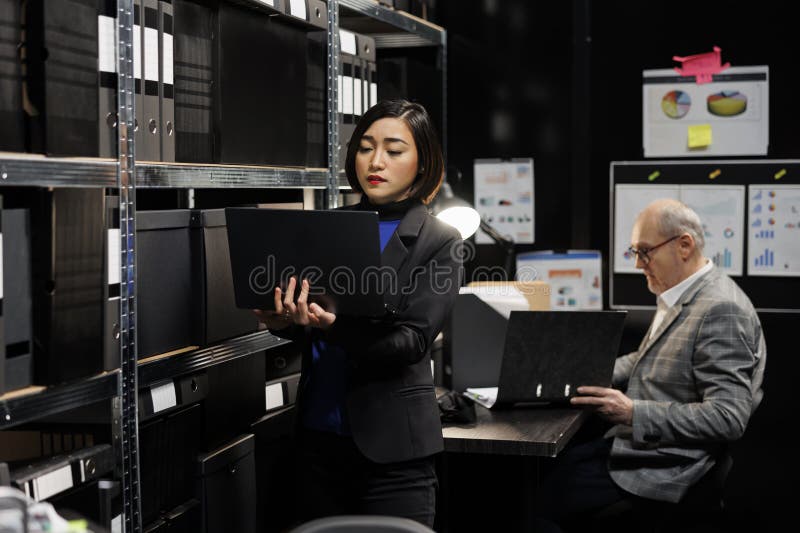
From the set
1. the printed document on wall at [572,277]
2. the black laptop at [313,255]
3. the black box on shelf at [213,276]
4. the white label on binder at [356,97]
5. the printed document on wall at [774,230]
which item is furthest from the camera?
the printed document on wall at [572,277]

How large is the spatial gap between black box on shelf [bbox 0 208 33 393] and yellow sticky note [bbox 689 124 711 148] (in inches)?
108

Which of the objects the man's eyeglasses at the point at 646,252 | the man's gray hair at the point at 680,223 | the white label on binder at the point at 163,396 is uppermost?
the man's gray hair at the point at 680,223

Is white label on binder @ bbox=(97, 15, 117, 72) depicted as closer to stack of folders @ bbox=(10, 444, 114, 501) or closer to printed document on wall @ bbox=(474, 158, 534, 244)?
stack of folders @ bbox=(10, 444, 114, 501)

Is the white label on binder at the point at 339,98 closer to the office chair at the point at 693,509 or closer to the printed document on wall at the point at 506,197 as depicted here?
the printed document on wall at the point at 506,197

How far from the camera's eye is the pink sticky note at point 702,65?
11.9ft

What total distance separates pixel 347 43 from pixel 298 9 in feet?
1.38

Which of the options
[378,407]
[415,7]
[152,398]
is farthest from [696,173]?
[152,398]

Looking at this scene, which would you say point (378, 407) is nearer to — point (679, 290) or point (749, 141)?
point (679, 290)

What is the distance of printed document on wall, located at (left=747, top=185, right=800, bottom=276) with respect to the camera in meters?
3.59

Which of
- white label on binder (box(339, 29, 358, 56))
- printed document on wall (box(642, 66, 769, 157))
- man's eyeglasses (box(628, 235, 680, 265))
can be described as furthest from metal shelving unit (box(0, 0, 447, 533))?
printed document on wall (box(642, 66, 769, 157))

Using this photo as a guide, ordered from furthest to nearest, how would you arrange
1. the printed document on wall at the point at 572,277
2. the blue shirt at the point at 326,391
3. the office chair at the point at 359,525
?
the printed document on wall at the point at 572,277
the blue shirt at the point at 326,391
the office chair at the point at 359,525

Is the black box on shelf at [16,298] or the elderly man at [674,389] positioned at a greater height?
the black box on shelf at [16,298]

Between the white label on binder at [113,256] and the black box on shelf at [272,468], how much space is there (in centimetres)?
74

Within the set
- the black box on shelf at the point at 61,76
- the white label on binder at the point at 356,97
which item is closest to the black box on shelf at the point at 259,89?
→ the white label on binder at the point at 356,97
